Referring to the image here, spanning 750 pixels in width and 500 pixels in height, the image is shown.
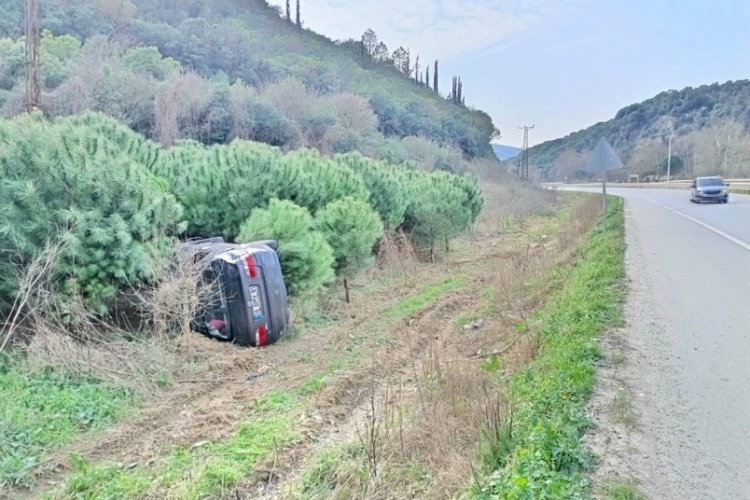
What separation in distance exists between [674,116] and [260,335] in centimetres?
10936

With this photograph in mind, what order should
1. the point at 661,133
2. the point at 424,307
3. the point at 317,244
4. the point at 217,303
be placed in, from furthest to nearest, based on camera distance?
1. the point at 661,133
2. the point at 424,307
3. the point at 317,244
4. the point at 217,303

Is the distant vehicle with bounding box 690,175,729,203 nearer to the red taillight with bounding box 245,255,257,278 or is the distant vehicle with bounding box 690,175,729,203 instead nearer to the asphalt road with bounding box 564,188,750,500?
the asphalt road with bounding box 564,188,750,500

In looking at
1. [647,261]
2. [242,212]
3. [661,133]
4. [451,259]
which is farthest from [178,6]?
[661,133]

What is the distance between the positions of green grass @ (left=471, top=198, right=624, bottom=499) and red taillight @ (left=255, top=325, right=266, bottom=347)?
4.31m

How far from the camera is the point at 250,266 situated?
8031 millimetres

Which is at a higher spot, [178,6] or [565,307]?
[178,6]

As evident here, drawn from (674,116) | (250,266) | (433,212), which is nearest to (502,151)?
(674,116)

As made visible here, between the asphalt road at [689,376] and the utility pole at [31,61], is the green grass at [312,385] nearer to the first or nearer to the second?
the asphalt road at [689,376]

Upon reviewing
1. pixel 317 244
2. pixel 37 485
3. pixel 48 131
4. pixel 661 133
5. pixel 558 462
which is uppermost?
pixel 661 133

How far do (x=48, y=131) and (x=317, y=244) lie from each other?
15.7ft

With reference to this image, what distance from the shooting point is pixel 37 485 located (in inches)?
175

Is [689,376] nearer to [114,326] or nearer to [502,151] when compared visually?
[114,326]

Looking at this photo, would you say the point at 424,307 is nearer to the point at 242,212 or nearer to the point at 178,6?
the point at 242,212

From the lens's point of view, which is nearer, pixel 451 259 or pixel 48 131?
pixel 48 131
